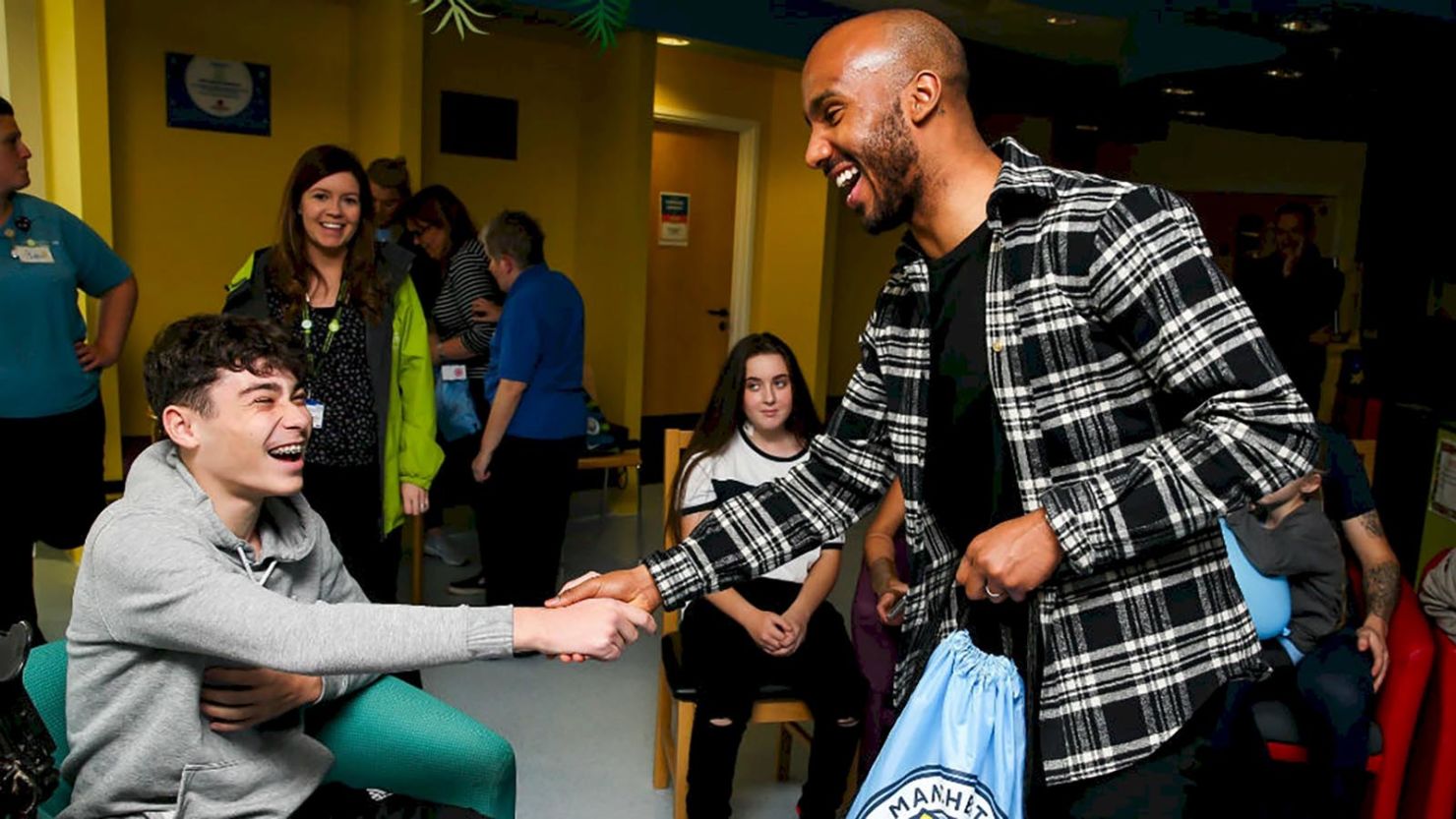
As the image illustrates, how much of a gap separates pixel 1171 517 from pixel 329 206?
224 cm

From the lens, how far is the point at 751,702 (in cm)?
244

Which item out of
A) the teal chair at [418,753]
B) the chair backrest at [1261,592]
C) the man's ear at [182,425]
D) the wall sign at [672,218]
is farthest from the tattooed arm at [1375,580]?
the wall sign at [672,218]

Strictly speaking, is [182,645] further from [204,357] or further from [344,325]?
[344,325]

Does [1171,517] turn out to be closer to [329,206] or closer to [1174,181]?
[329,206]

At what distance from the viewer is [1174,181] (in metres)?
3.37

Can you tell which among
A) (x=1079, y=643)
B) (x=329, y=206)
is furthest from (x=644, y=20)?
(x=1079, y=643)

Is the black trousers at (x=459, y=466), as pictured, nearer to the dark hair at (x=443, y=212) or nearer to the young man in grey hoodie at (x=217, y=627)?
the dark hair at (x=443, y=212)

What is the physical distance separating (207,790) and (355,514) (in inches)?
54.5

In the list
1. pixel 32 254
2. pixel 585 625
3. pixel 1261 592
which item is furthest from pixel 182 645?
pixel 32 254

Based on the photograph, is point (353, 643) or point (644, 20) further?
point (644, 20)

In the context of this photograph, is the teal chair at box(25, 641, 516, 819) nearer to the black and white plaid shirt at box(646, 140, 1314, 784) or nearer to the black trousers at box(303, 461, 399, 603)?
the black and white plaid shirt at box(646, 140, 1314, 784)

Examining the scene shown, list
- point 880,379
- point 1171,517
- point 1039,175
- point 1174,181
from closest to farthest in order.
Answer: point 1171,517, point 1039,175, point 880,379, point 1174,181

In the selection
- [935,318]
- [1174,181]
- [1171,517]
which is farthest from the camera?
[1174,181]

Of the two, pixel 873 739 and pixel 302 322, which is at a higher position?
pixel 302 322
